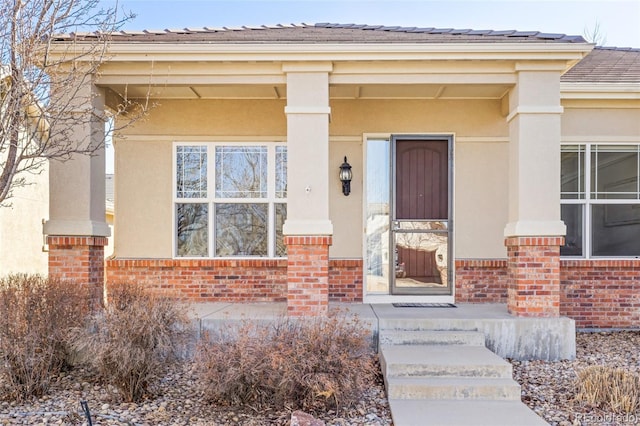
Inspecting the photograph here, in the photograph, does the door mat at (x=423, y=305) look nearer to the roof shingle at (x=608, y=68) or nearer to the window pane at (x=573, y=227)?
the window pane at (x=573, y=227)

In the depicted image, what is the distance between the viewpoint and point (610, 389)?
4359 millimetres

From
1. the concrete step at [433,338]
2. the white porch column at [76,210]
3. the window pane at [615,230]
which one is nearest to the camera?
the concrete step at [433,338]

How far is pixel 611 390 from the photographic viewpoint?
4355 mm

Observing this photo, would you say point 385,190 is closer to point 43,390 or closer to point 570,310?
point 570,310

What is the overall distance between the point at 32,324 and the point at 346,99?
504cm

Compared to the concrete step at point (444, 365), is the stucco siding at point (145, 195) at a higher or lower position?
higher

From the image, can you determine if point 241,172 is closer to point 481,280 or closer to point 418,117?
point 418,117

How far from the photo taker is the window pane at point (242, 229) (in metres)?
7.34

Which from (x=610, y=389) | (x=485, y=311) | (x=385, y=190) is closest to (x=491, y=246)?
(x=485, y=311)

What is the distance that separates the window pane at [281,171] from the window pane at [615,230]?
16.0 ft

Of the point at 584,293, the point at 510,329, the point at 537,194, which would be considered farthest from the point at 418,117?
the point at 584,293

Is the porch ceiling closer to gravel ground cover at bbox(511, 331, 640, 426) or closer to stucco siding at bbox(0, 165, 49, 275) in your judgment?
gravel ground cover at bbox(511, 331, 640, 426)

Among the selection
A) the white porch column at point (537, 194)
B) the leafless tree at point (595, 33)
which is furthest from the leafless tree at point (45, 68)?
the leafless tree at point (595, 33)

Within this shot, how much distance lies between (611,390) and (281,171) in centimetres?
499
